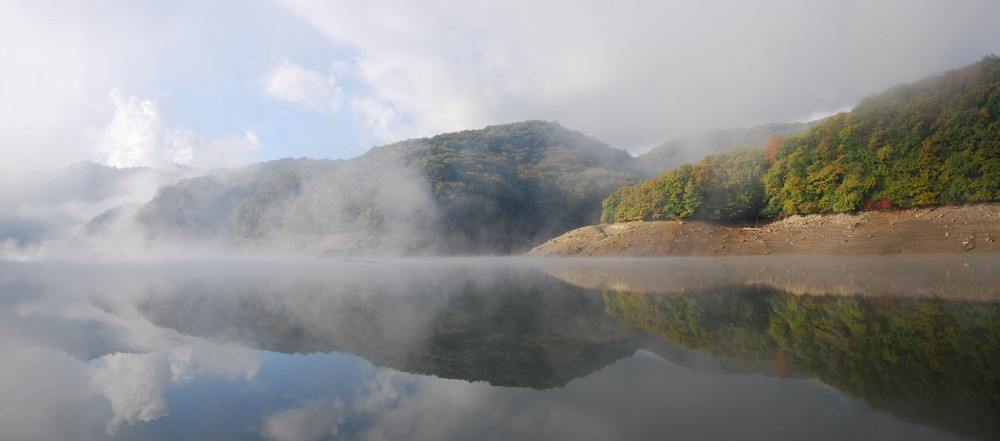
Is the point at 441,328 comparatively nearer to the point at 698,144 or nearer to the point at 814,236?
the point at 814,236

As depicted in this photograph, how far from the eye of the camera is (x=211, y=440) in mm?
4352

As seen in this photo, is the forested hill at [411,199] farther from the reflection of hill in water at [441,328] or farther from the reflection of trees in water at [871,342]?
the reflection of trees in water at [871,342]

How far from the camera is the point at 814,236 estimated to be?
36312 mm

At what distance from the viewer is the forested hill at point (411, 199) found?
228 ft

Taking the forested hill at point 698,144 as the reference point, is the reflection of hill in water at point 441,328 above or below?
below

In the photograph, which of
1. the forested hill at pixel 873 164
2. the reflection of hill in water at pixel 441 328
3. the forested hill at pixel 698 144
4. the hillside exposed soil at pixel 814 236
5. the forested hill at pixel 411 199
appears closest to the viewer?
the reflection of hill in water at pixel 441 328

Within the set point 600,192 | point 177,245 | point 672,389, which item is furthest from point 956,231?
point 177,245

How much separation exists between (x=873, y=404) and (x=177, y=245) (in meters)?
112

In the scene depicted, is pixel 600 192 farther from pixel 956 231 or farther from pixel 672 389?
pixel 672 389

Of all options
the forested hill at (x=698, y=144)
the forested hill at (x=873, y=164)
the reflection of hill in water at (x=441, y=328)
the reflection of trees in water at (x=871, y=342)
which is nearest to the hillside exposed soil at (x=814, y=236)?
the forested hill at (x=873, y=164)

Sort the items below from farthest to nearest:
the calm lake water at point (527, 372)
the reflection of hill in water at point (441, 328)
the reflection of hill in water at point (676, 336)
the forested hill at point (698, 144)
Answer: the forested hill at point (698, 144), the reflection of hill in water at point (441, 328), the reflection of hill in water at point (676, 336), the calm lake water at point (527, 372)

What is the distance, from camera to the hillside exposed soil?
1135 inches

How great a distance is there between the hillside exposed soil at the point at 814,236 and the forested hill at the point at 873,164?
130 centimetres

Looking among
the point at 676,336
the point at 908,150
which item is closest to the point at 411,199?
the point at 908,150
